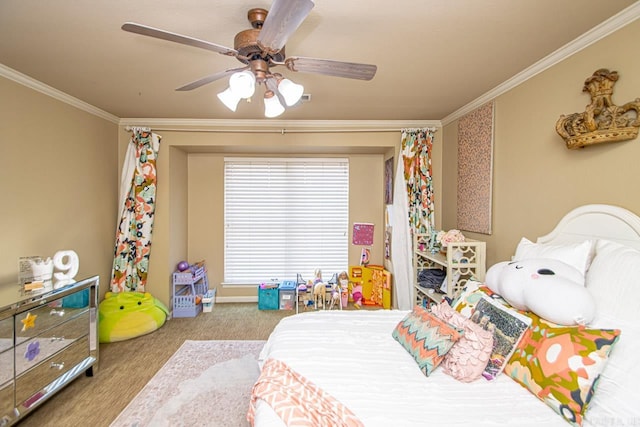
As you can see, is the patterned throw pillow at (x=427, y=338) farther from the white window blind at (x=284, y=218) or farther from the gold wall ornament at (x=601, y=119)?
the white window blind at (x=284, y=218)

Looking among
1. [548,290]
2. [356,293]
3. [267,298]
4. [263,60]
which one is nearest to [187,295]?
[267,298]

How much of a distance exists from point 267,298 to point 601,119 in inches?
140

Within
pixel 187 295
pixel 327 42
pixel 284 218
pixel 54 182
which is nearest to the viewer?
pixel 327 42

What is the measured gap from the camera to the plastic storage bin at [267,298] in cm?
371

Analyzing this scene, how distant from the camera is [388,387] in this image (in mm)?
1295

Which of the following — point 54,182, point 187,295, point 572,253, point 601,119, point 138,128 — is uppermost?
point 138,128

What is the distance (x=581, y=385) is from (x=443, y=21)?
183 cm

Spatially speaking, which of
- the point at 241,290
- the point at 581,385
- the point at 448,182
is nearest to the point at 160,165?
the point at 241,290

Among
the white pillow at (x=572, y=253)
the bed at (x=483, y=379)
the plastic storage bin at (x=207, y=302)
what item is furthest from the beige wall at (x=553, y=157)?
the plastic storage bin at (x=207, y=302)

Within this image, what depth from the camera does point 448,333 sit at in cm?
145

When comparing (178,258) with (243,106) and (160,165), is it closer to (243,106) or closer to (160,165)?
(160,165)

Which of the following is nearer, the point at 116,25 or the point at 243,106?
the point at 116,25

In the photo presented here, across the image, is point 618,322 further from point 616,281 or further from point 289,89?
point 289,89

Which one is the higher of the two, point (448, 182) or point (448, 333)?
point (448, 182)
